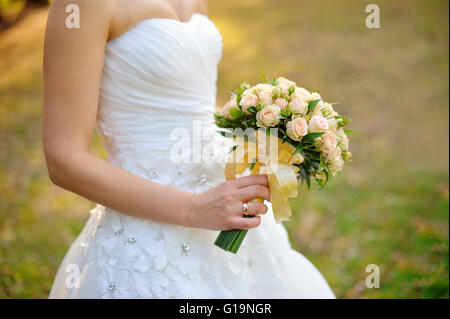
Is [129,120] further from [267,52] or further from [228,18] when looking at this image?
[228,18]

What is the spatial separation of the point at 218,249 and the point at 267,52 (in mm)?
8390

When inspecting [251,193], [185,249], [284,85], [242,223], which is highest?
[284,85]

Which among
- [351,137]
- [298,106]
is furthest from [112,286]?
[351,137]

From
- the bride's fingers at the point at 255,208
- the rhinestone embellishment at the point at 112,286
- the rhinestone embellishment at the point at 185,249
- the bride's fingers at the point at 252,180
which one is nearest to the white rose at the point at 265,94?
the bride's fingers at the point at 252,180

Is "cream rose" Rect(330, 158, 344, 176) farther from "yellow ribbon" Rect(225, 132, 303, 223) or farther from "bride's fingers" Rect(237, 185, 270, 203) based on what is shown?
"bride's fingers" Rect(237, 185, 270, 203)

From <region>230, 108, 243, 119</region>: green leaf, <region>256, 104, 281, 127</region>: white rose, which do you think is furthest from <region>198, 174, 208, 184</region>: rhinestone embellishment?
<region>256, 104, 281, 127</region>: white rose

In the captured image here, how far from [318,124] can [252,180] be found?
1.25 ft

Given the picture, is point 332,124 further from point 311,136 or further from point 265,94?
point 265,94

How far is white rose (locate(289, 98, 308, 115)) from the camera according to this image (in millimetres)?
1604

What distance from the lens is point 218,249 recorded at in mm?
1962

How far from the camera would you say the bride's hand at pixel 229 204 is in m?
1.70

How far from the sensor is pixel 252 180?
1.75 m
